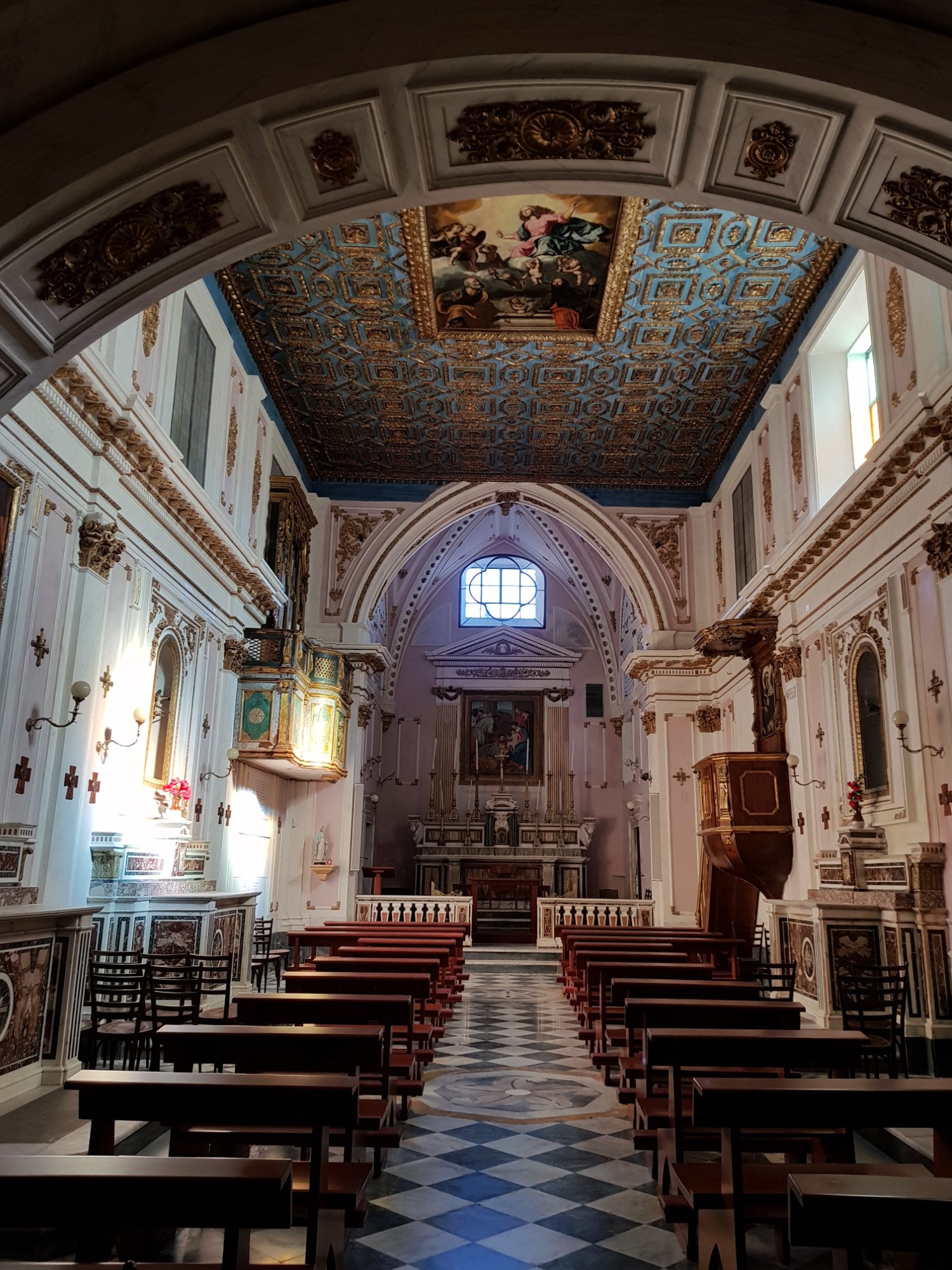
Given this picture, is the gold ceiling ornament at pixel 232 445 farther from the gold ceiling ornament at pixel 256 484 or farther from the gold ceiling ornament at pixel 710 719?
the gold ceiling ornament at pixel 710 719

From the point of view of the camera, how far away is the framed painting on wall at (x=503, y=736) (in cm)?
2681

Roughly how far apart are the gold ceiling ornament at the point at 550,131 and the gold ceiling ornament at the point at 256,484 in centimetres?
1006

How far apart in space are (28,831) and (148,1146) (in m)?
2.90

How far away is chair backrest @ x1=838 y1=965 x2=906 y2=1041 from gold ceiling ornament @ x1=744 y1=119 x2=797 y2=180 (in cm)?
540

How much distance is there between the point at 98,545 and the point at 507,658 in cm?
1947

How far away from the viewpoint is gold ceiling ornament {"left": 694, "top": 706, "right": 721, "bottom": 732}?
18.4 m

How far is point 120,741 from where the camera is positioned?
9.72 meters

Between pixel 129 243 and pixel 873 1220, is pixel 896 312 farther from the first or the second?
pixel 873 1220

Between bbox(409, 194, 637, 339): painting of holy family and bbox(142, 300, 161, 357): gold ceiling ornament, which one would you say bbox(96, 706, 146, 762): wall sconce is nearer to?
bbox(142, 300, 161, 357): gold ceiling ornament

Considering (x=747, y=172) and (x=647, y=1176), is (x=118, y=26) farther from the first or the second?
(x=647, y=1176)

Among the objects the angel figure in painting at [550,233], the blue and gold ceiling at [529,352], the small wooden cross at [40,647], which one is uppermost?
the blue and gold ceiling at [529,352]

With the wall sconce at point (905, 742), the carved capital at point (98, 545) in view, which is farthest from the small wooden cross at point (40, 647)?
the wall sconce at point (905, 742)

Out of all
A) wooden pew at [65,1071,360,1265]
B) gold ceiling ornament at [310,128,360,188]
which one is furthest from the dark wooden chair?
gold ceiling ornament at [310,128,360,188]

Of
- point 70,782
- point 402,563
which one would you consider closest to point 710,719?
point 402,563
